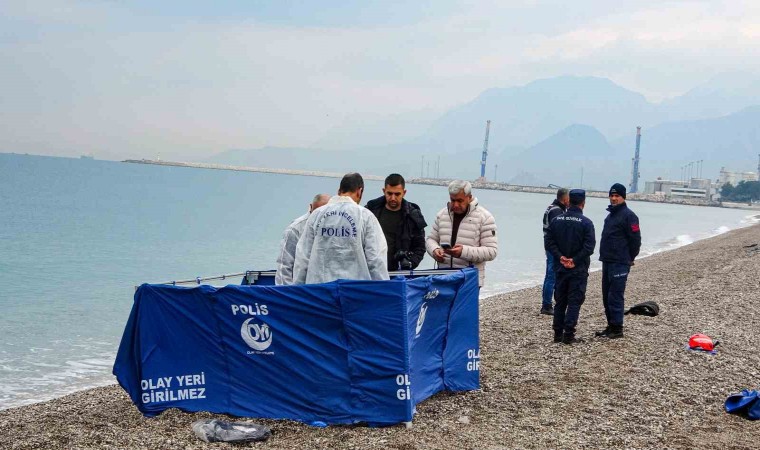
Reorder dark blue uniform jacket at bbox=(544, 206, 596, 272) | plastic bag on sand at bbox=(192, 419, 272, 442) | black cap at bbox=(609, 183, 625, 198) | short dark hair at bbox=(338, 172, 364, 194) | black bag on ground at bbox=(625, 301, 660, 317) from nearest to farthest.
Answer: plastic bag on sand at bbox=(192, 419, 272, 442) → short dark hair at bbox=(338, 172, 364, 194) → dark blue uniform jacket at bbox=(544, 206, 596, 272) → black cap at bbox=(609, 183, 625, 198) → black bag on ground at bbox=(625, 301, 660, 317)

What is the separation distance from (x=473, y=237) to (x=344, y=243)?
200 cm

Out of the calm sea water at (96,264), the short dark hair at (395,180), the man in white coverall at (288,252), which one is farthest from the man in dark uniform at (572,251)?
the calm sea water at (96,264)

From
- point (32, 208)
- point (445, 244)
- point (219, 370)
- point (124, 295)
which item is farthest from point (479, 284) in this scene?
point (32, 208)

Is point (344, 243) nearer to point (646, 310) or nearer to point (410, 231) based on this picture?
point (410, 231)

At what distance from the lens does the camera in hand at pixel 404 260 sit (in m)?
8.23

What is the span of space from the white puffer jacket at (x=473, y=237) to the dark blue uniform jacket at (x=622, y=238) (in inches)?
105

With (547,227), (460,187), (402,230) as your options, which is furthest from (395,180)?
(547,227)

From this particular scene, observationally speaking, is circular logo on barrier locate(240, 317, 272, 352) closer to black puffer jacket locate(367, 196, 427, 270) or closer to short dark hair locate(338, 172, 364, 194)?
short dark hair locate(338, 172, 364, 194)

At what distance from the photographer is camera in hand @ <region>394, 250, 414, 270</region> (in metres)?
8.23

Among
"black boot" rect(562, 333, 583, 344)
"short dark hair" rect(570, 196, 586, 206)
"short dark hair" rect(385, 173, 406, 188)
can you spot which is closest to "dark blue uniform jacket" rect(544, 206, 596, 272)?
"short dark hair" rect(570, 196, 586, 206)

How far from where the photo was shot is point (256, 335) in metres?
7.04

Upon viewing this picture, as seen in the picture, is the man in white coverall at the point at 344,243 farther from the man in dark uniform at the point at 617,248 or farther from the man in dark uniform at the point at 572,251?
the man in dark uniform at the point at 617,248

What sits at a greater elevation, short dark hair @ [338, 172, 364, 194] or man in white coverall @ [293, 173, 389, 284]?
short dark hair @ [338, 172, 364, 194]

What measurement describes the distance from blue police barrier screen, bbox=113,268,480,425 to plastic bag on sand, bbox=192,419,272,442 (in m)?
0.45
